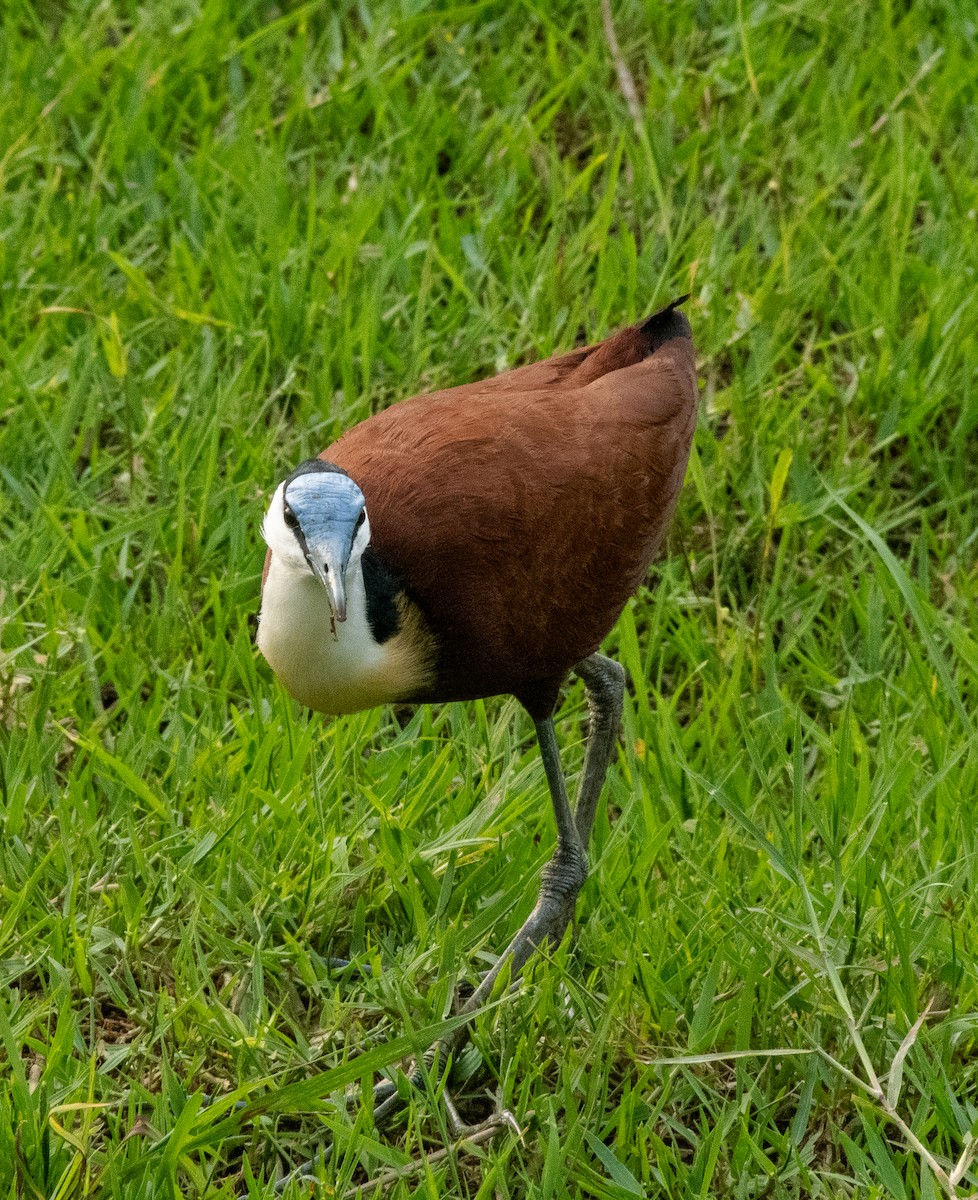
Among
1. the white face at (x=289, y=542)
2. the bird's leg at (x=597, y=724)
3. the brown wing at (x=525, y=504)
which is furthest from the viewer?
the bird's leg at (x=597, y=724)

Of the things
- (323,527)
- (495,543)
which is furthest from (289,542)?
(495,543)

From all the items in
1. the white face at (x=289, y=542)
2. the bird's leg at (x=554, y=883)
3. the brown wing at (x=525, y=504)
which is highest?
the white face at (x=289, y=542)

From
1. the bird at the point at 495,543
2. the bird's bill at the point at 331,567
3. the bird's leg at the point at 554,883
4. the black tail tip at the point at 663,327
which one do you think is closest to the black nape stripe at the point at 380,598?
the bird at the point at 495,543

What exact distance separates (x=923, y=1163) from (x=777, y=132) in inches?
150

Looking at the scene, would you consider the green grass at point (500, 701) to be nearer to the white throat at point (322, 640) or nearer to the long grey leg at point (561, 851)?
the long grey leg at point (561, 851)

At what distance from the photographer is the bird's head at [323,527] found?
10.0ft

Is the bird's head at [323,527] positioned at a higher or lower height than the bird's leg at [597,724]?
higher

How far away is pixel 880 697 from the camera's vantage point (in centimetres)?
429

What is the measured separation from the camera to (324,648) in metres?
3.24

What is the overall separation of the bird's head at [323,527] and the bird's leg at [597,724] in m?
0.96

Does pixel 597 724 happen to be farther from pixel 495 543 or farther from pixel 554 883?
pixel 495 543

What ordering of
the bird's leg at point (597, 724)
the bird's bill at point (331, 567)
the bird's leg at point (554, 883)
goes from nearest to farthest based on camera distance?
the bird's bill at point (331, 567), the bird's leg at point (554, 883), the bird's leg at point (597, 724)

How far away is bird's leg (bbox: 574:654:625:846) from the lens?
3.98 m

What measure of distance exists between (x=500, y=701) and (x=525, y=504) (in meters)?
1.02
